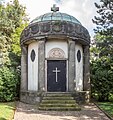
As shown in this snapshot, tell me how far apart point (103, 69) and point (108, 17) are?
325 inches

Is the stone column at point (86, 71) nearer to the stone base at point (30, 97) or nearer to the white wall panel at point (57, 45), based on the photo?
the white wall panel at point (57, 45)

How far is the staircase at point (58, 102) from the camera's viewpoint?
15.2 meters

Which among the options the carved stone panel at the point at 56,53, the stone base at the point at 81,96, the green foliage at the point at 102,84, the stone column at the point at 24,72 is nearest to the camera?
the stone base at the point at 81,96

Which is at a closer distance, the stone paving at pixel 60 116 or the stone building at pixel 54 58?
the stone paving at pixel 60 116

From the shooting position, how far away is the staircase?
1517 cm

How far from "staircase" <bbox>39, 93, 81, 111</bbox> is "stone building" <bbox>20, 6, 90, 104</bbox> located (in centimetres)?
101

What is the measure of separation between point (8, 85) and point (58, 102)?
544cm

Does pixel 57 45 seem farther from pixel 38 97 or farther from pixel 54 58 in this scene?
pixel 38 97

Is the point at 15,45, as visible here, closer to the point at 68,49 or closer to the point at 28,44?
the point at 28,44

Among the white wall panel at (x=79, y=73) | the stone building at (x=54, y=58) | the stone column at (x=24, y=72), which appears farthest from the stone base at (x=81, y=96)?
the stone column at (x=24, y=72)

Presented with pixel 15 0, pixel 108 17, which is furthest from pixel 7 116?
pixel 15 0

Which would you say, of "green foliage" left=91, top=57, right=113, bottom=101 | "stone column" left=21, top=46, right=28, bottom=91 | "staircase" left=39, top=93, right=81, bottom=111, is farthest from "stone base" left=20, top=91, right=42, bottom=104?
"green foliage" left=91, top=57, right=113, bottom=101

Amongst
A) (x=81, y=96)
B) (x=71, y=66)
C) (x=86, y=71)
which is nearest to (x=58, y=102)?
(x=81, y=96)

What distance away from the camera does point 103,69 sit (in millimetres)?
23453
